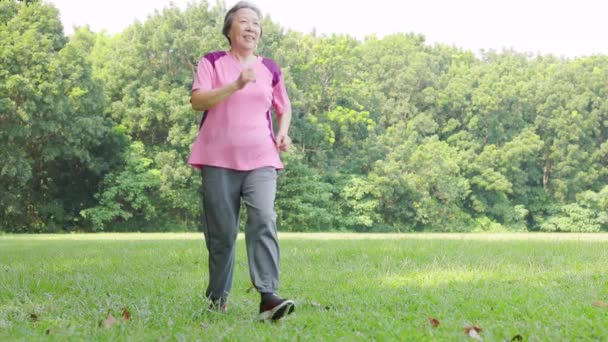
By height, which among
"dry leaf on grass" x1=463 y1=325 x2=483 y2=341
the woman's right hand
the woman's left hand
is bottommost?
"dry leaf on grass" x1=463 y1=325 x2=483 y2=341

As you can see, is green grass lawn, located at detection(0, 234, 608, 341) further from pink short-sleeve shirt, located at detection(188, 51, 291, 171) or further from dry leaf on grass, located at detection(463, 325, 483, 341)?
pink short-sleeve shirt, located at detection(188, 51, 291, 171)

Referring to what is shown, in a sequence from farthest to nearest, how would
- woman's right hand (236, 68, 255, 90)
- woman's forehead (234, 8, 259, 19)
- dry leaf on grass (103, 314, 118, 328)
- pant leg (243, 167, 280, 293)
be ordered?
woman's forehead (234, 8, 259, 19), pant leg (243, 167, 280, 293), dry leaf on grass (103, 314, 118, 328), woman's right hand (236, 68, 255, 90)

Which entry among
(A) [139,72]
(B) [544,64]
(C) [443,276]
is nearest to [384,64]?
(B) [544,64]

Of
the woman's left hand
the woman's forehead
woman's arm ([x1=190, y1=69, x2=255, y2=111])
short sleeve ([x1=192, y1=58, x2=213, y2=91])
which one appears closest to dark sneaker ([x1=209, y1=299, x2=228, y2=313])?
the woman's left hand

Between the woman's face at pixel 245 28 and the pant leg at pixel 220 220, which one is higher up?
the woman's face at pixel 245 28

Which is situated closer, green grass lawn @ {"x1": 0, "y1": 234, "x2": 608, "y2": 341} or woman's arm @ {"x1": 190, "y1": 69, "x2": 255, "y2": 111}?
green grass lawn @ {"x1": 0, "y1": 234, "x2": 608, "y2": 341}

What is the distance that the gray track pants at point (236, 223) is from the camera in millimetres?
4316

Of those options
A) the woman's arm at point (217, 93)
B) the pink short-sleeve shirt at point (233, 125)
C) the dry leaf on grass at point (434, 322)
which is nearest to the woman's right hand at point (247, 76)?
the woman's arm at point (217, 93)

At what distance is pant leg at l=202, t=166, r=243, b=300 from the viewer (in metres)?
4.41

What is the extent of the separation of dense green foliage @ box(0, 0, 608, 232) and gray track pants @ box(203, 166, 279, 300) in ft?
83.0

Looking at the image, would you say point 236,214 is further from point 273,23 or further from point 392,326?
point 273,23

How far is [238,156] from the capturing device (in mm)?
4363

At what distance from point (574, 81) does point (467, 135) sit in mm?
7820

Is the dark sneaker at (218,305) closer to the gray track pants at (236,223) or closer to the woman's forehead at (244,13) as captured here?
the gray track pants at (236,223)
